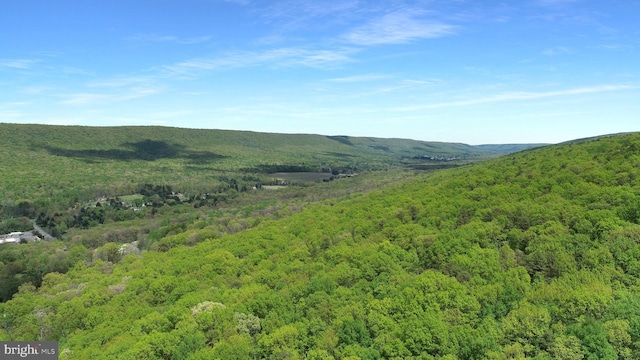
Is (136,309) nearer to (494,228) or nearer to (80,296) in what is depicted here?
(80,296)

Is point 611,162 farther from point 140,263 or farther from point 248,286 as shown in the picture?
point 140,263

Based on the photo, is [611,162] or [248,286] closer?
[248,286]

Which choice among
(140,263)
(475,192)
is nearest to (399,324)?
(475,192)

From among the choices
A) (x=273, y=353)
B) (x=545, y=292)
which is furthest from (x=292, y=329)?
(x=545, y=292)

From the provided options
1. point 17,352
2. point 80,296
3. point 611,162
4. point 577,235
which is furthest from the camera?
point 611,162

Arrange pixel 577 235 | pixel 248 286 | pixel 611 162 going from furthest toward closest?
1. pixel 611 162
2. pixel 248 286
3. pixel 577 235

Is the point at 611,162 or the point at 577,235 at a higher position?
the point at 611,162

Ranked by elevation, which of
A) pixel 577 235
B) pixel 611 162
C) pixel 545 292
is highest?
pixel 611 162
